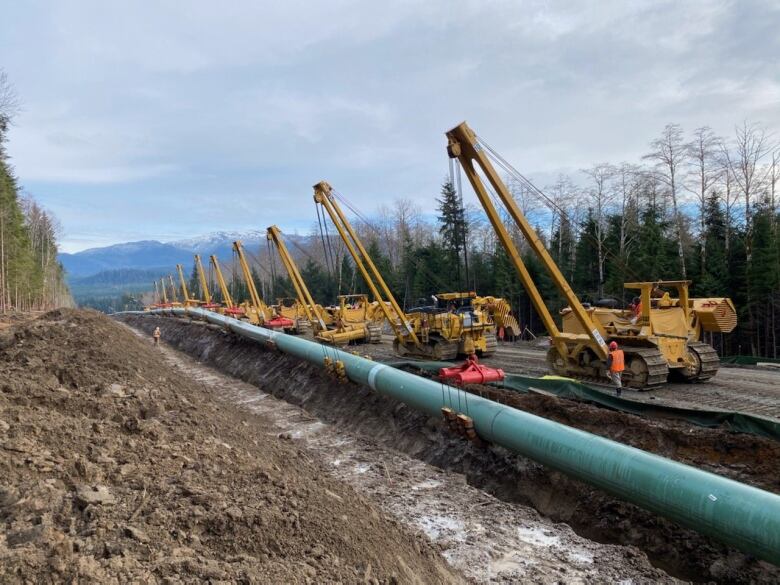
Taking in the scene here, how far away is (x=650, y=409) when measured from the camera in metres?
9.33

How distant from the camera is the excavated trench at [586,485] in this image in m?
5.71

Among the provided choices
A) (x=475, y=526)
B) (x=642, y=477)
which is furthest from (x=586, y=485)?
(x=642, y=477)

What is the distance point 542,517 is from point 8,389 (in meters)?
7.79

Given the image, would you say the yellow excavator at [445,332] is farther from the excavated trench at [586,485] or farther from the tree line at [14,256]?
the tree line at [14,256]

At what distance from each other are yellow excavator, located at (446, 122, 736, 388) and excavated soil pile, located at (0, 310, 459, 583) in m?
8.01

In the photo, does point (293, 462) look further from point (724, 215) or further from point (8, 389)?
point (724, 215)

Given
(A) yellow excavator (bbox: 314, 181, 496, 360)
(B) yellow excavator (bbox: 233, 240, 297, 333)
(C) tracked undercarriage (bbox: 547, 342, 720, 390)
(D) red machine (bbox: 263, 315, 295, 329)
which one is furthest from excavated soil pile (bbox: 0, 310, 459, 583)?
(B) yellow excavator (bbox: 233, 240, 297, 333)

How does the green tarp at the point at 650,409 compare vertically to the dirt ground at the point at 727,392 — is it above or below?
above

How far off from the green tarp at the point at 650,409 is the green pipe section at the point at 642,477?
2739mm

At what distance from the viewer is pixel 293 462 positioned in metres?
7.94

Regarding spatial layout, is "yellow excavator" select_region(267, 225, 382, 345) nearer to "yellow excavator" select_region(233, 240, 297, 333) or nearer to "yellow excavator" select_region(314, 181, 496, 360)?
"yellow excavator" select_region(233, 240, 297, 333)

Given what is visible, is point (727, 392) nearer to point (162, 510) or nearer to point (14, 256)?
point (162, 510)

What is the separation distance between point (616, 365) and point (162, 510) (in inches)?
422

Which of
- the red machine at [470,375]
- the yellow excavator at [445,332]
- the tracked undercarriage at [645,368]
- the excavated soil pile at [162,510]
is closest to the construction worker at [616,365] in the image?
the tracked undercarriage at [645,368]
